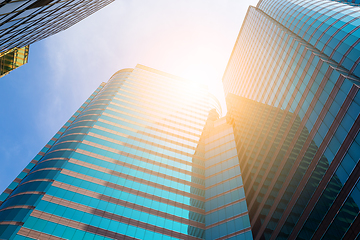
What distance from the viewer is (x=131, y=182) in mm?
44500

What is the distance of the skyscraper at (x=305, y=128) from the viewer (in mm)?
25906

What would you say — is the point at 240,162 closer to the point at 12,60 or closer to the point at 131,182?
the point at 131,182

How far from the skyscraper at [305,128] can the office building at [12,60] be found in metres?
54.8

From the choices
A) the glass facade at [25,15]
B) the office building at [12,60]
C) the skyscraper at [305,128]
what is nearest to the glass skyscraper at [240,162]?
the skyscraper at [305,128]

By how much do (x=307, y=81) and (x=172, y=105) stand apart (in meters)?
43.6

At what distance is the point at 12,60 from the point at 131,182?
36255mm

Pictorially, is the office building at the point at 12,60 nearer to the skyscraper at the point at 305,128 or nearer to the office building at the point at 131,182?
the office building at the point at 131,182

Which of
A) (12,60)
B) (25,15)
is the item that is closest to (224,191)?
(25,15)

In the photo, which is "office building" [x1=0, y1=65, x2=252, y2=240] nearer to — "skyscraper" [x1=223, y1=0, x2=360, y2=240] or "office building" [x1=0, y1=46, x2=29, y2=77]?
"skyscraper" [x1=223, y1=0, x2=360, y2=240]

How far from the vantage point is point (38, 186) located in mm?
38938

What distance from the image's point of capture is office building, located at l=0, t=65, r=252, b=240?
35.4 meters

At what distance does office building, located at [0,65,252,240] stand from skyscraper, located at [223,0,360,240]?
5.32 metres

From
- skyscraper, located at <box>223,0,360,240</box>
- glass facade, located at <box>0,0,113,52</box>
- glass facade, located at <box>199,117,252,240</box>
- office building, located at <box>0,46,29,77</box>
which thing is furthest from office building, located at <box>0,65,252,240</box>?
glass facade, located at <box>0,0,113,52</box>

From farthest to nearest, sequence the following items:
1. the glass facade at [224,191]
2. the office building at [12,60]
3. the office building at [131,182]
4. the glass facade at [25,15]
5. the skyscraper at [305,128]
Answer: the office building at [12,60]
the glass facade at [224,191]
the office building at [131,182]
the skyscraper at [305,128]
the glass facade at [25,15]
